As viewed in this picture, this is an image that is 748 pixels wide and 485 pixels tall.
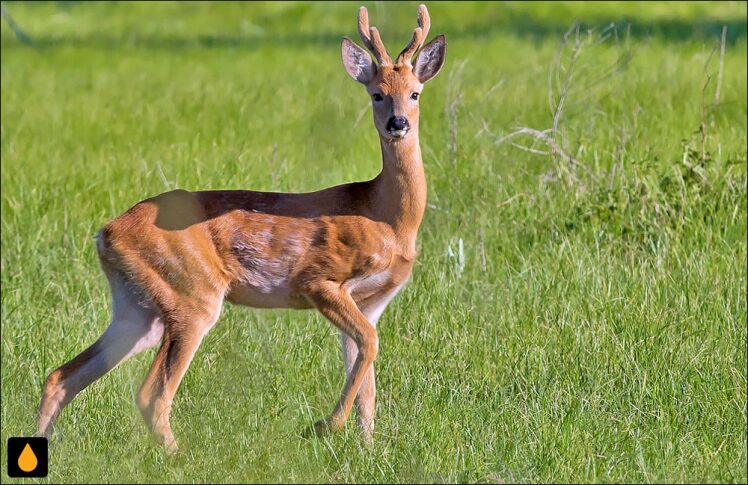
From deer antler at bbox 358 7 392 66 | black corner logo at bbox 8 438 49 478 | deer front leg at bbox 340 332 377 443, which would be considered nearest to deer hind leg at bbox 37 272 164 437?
black corner logo at bbox 8 438 49 478

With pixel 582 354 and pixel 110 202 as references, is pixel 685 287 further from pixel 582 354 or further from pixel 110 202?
pixel 110 202

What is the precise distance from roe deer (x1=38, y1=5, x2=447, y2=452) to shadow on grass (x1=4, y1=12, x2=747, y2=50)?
11.3 metres

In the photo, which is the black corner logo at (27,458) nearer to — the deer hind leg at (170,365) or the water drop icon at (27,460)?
the water drop icon at (27,460)

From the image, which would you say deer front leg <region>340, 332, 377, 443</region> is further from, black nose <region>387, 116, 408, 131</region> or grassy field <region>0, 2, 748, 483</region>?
black nose <region>387, 116, 408, 131</region>

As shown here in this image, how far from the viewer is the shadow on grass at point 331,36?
1653cm

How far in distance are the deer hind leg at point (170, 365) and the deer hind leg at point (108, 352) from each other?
0.17 m

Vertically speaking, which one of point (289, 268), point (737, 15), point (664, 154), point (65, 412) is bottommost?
point (737, 15)

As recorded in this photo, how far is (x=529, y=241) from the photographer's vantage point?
7289 mm

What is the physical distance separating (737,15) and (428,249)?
12.0 meters

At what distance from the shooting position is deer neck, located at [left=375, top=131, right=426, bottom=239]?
4.94 meters

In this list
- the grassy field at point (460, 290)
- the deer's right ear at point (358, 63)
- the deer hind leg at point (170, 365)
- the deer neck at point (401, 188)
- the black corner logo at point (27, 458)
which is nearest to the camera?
the black corner logo at point (27, 458)

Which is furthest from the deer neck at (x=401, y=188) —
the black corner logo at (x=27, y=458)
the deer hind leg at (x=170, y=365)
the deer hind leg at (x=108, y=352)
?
the black corner logo at (x=27, y=458)

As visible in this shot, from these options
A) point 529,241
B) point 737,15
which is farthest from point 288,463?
point 737,15

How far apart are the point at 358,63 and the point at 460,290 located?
162 cm
